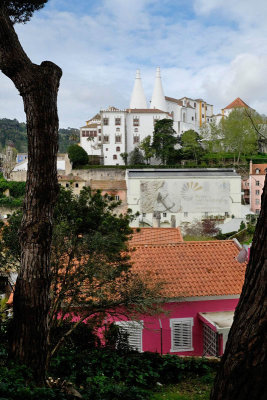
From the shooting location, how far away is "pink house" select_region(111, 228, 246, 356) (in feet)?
27.8

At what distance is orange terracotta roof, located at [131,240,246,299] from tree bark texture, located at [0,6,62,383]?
4.61 metres

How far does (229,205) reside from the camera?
4150 cm

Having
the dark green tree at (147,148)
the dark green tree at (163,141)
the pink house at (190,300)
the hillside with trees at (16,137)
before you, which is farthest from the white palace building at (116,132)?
the pink house at (190,300)

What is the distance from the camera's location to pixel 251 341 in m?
1.63

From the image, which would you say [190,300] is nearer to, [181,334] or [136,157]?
[181,334]

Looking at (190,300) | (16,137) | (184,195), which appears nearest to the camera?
(190,300)

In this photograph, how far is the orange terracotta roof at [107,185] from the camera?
41719 millimetres

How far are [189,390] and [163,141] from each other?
46.0 meters

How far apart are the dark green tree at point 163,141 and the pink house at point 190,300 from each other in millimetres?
38977

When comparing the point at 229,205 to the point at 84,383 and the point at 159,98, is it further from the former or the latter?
the point at 84,383

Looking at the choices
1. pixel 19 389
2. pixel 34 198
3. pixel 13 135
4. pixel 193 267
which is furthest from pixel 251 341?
pixel 13 135

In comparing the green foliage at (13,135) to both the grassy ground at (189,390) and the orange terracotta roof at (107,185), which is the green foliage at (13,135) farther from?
the grassy ground at (189,390)

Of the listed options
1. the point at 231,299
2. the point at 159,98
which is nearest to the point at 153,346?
the point at 231,299

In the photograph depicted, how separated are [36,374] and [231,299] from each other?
249 inches
